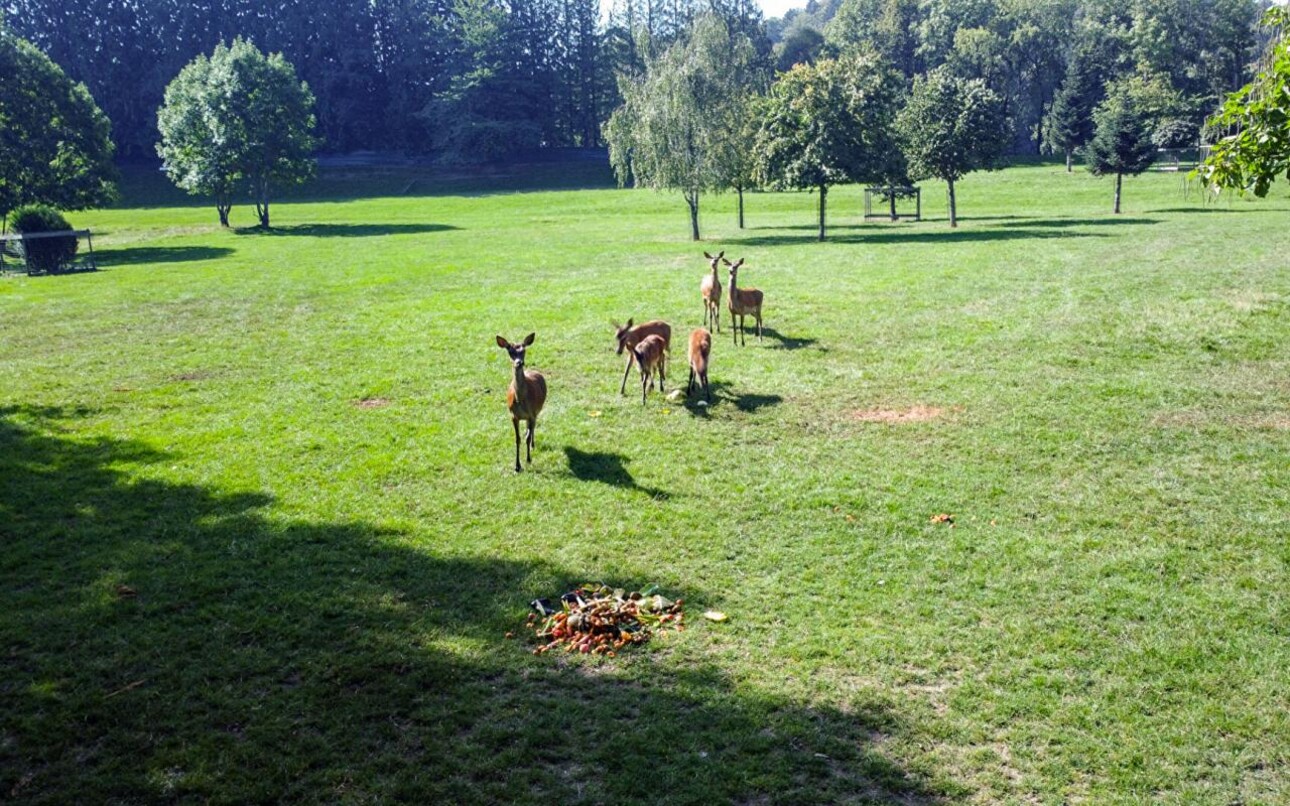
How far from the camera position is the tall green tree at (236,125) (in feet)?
179

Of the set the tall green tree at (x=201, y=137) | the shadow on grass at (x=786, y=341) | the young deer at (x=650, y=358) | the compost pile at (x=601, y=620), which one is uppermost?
the tall green tree at (x=201, y=137)

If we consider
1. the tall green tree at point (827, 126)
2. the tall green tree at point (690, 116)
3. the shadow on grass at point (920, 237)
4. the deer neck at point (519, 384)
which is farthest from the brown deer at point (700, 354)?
the tall green tree at point (690, 116)

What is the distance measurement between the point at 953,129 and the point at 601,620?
39.8m

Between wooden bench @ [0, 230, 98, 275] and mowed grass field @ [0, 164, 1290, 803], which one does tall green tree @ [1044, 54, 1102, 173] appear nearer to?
mowed grass field @ [0, 164, 1290, 803]

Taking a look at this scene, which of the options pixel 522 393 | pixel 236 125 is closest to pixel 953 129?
pixel 522 393

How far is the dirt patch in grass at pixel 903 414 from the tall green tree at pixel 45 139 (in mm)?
48305

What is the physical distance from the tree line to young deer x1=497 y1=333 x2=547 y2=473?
278 feet

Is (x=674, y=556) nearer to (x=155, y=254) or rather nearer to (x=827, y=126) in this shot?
(x=827, y=126)

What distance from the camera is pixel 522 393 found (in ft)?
42.3

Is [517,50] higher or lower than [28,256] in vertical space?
higher

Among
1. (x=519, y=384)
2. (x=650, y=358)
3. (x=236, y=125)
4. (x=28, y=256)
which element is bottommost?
(x=650, y=358)

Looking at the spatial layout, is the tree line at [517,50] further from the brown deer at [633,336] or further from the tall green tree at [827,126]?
the brown deer at [633,336]

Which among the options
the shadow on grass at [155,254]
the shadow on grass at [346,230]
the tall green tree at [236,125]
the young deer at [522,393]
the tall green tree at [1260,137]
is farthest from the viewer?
the tall green tree at [236,125]

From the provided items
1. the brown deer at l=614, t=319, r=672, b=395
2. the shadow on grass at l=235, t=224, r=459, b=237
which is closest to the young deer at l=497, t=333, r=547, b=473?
the brown deer at l=614, t=319, r=672, b=395
